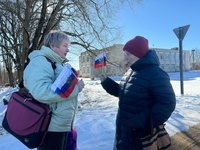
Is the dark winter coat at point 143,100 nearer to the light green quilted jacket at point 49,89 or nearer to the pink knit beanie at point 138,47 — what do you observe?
the pink knit beanie at point 138,47

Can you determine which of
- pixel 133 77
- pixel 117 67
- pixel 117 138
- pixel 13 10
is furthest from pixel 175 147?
pixel 13 10

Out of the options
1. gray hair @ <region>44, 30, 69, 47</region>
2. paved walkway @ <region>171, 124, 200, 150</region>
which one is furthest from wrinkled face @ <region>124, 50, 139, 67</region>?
paved walkway @ <region>171, 124, 200, 150</region>

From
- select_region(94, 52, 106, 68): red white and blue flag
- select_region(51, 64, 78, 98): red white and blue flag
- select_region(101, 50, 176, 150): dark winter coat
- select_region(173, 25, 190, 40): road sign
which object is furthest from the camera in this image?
select_region(173, 25, 190, 40): road sign

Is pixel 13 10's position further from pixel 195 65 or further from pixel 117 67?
pixel 195 65

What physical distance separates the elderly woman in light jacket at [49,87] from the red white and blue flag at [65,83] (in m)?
0.05

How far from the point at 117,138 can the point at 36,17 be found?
11.0 m

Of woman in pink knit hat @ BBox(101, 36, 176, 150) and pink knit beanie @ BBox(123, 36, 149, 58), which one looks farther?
pink knit beanie @ BBox(123, 36, 149, 58)

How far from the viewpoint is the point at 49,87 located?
2182 mm

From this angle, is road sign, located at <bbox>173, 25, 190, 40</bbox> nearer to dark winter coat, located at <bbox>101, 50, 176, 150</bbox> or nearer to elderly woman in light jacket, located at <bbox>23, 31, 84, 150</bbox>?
dark winter coat, located at <bbox>101, 50, 176, 150</bbox>

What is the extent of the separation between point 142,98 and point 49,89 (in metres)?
0.95

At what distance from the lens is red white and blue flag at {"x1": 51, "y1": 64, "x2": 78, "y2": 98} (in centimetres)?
215

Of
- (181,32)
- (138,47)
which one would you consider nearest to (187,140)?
(138,47)

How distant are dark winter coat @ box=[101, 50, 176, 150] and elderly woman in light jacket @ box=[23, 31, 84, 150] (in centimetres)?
55

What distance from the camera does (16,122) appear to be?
88.2 inches
